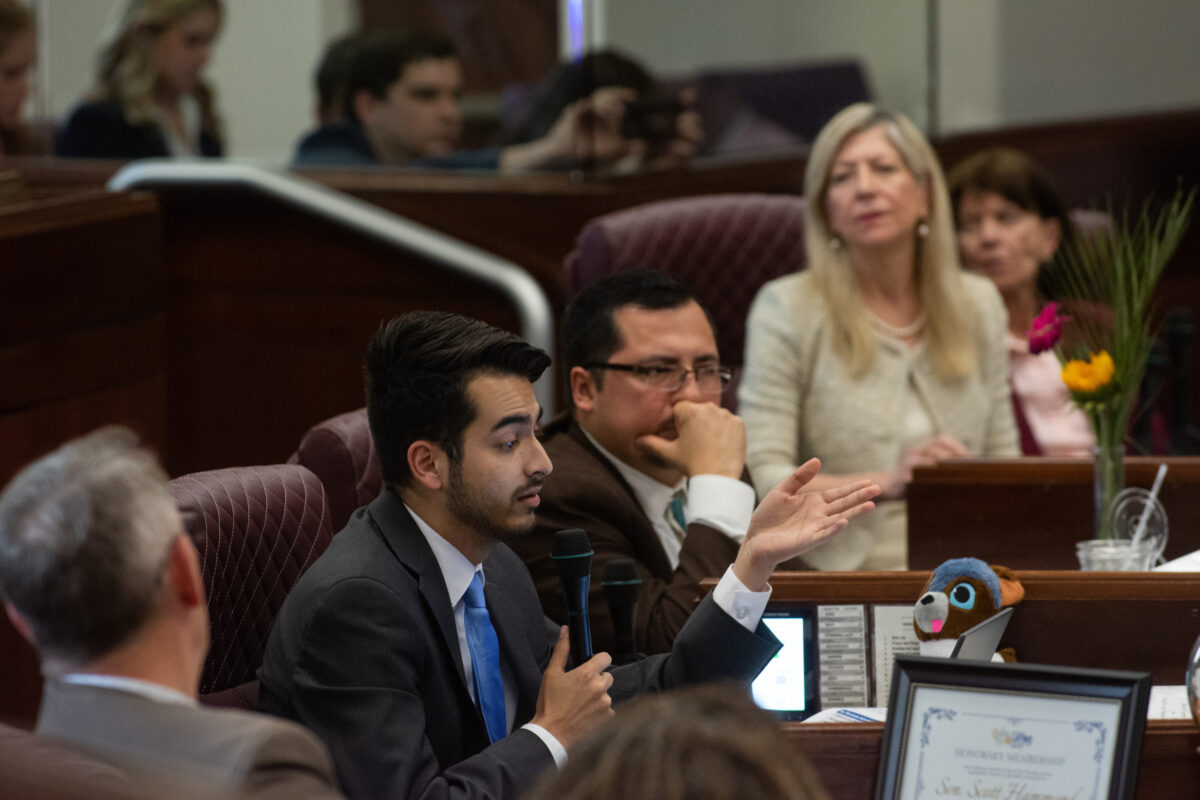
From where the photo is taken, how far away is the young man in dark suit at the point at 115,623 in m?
1.11

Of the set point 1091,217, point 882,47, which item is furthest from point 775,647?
point 882,47

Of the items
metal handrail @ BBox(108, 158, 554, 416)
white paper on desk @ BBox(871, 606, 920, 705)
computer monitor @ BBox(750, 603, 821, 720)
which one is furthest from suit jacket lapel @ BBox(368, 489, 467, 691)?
metal handrail @ BBox(108, 158, 554, 416)

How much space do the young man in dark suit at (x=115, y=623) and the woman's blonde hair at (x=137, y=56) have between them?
11.0 feet

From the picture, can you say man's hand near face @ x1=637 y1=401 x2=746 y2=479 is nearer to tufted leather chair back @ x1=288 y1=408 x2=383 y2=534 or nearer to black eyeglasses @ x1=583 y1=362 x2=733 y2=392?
black eyeglasses @ x1=583 y1=362 x2=733 y2=392

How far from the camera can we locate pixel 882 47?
16.2 feet

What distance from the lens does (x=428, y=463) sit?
1821 millimetres

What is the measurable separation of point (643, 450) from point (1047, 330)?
0.70 metres

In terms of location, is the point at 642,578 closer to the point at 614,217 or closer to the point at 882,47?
the point at 614,217

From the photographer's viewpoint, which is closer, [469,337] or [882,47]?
[469,337]

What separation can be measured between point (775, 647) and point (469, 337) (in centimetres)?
51

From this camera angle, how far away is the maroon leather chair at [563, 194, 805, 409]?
3.47 m

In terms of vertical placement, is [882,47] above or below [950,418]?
above

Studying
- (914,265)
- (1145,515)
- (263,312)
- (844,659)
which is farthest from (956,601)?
(263,312)

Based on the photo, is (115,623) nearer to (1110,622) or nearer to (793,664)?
(793,664)
